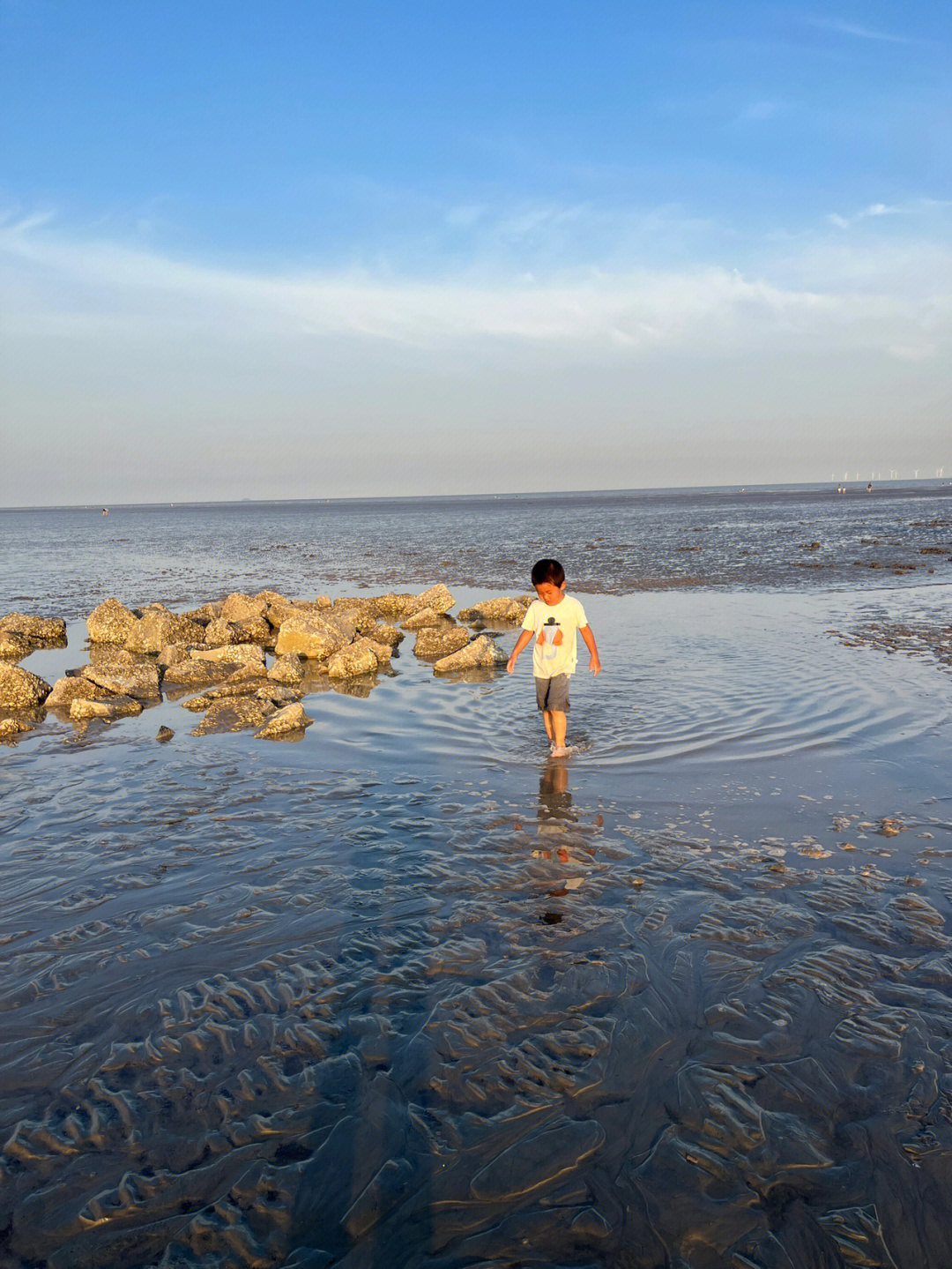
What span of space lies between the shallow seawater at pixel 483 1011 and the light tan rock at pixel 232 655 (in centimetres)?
501

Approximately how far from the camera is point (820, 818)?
6.52 meters

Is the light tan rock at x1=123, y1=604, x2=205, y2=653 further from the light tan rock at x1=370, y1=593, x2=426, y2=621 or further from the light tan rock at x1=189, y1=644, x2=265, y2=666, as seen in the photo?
the light tan rock at x1=370, y1=593, x2=426, y2=621

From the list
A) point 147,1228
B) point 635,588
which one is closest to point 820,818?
point 147,1228

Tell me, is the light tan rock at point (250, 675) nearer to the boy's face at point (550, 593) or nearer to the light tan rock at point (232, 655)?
the light tan rock at point (232, 655)

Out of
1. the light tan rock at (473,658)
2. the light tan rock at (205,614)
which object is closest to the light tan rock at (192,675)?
the light tan rock at (473,658)

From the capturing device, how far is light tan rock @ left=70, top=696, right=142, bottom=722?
10.5 metres

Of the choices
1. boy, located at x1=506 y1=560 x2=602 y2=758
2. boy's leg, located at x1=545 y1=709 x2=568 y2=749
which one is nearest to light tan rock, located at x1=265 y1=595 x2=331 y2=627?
boy, located at x1=506 y1=560 x2=602 y2=758

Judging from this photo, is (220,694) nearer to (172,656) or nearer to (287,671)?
(287,671)

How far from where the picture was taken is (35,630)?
1652 cm

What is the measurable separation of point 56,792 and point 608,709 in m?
6.20

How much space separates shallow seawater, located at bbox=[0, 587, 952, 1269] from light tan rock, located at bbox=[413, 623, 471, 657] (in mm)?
5920

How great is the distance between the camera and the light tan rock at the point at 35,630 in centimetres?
1616

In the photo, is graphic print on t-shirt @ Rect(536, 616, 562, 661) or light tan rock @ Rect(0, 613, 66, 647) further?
light tan rock @ Rect(0, 613, 66, 647)

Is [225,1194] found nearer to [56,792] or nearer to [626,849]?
[626,849]
